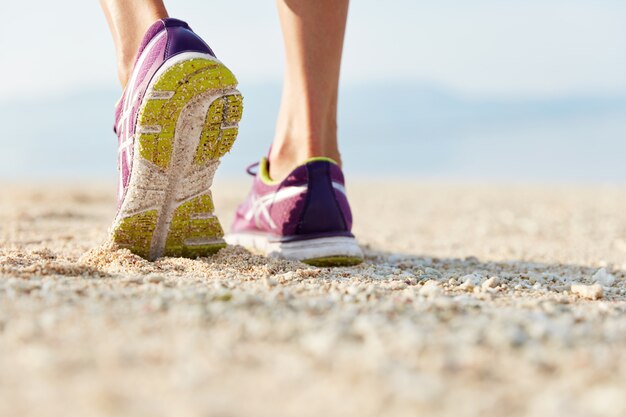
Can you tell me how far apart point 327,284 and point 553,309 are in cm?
56

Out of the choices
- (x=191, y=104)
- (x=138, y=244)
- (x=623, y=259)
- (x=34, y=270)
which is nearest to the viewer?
(x=34, y=270)

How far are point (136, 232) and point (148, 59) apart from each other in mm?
505

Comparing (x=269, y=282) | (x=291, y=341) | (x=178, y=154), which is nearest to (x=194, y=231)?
(x=178, y=154)

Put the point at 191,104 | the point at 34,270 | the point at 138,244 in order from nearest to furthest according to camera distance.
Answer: the point at 34,270 < the point at 191,104 < the point at 138,244

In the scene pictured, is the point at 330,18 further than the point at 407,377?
Yes

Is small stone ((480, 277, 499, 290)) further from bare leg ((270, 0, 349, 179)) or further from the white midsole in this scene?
bare leg ((270, 0, 349, 179))

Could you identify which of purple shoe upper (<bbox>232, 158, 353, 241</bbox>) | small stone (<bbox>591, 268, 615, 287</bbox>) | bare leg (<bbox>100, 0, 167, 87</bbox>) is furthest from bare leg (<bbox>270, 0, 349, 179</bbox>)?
small stone (<bbox>591, 268, 615, 287</bbox>)

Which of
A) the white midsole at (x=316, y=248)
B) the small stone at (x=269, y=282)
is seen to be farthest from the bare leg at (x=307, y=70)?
the small stone at (x=269, y=282)

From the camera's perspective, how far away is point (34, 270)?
1784 millimetres

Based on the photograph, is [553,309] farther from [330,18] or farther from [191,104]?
[330,18]

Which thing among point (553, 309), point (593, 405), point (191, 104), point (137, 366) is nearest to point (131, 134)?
point (191, 104)

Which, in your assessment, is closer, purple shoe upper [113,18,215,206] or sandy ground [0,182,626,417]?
sandy ground [0,182,626,417]

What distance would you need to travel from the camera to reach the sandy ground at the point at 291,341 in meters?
0.98

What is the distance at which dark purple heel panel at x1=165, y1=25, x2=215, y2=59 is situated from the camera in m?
1.96
